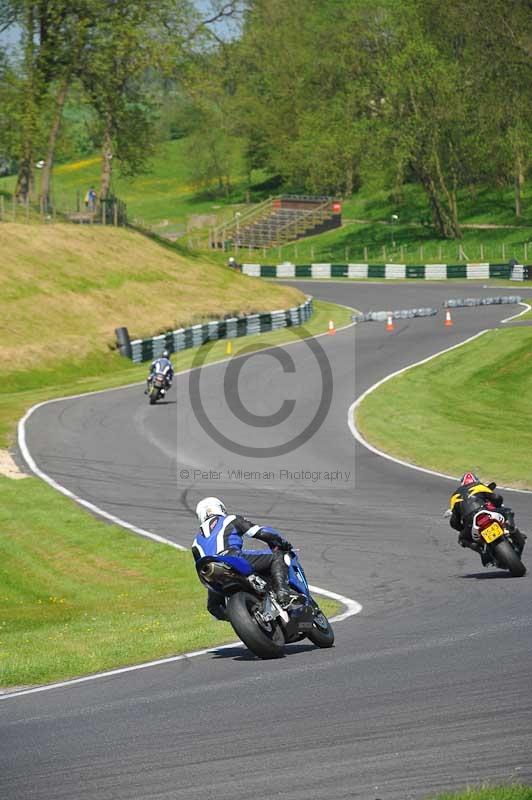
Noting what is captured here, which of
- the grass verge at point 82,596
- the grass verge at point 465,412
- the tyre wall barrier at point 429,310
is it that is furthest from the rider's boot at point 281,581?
the tyre wall barrier at point 429,310

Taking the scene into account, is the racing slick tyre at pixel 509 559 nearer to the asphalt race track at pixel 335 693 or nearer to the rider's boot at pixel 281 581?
the asphalt race track at pixel 335 693

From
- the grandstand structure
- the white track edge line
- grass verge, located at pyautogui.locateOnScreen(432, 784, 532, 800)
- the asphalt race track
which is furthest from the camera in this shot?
the grandstand structure

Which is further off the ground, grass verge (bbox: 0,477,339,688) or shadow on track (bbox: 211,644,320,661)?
shadow on track (bbox: 211,644,320,661)

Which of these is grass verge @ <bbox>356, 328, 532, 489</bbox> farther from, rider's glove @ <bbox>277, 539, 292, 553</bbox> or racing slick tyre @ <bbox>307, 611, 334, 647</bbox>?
rider's glove @ <bbox>277, 539, 292, 553</bbox>

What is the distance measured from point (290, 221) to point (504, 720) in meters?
103

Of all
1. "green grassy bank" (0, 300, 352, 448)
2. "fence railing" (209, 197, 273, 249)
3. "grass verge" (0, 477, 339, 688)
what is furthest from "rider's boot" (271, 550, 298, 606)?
"fence railing" (209, 197, 273, 249)

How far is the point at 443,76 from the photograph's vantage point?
90.6 m

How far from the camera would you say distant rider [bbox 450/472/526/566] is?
15766mm

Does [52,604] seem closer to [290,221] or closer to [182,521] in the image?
[182,521]

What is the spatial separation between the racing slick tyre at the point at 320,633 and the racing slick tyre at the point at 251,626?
1.69 ft

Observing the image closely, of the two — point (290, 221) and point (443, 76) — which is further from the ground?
point (443, 76)

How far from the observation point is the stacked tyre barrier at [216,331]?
167 ft

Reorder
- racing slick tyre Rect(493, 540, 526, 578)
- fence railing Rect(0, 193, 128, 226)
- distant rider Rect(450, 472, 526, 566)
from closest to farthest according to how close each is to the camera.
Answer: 1. racing slick tyre Rect(493, 540, 526, 578)
2. distant rider Rect(450, 472, 526, 566)
3. fence railing Rect(0, 193, 128, 226)

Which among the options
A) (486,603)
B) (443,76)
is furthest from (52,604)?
(443,76)
